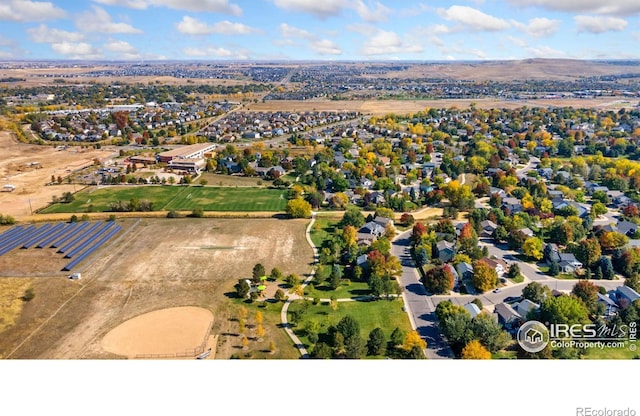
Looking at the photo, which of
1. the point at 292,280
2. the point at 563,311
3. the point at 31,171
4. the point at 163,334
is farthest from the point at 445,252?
the point at 31,171

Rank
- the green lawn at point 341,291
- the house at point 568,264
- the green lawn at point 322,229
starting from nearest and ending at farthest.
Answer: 1. the green lawn at point 341,291
2. the house at point 568,264
3. the green lawn at point 322,229

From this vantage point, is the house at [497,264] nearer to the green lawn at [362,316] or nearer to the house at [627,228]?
the green lawn at [362,316]

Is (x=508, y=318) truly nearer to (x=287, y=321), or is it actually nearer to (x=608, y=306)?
(x=608, y=306)

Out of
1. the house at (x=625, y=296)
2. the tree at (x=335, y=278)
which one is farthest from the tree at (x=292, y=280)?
the house at (x=625, y=296)

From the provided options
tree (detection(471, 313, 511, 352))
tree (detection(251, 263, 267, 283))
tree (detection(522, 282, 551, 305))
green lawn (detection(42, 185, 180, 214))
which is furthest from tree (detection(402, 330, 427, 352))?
green lawn (detection(42, 185, 180, 214))

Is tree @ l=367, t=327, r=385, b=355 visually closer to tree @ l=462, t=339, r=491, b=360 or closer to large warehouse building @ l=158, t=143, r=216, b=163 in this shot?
tree @ l=462, t=339, r=491, b=360
